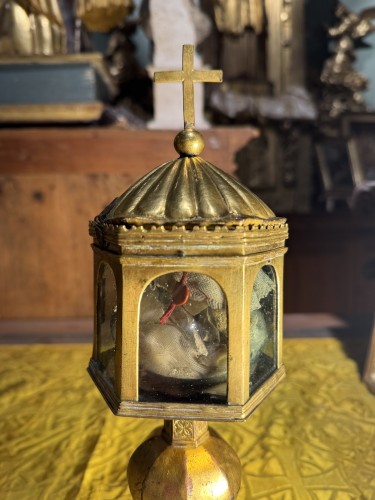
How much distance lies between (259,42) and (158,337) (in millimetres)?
4204

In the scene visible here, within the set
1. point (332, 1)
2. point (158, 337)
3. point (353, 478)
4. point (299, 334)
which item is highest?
point (332, 1)

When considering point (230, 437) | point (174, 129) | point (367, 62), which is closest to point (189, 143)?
point (230, 437)

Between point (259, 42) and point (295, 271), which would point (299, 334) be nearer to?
point (295, 271)

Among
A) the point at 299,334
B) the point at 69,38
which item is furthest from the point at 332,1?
the point at 299,334

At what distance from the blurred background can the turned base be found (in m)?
1.52

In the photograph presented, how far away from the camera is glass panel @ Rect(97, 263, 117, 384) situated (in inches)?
41.6

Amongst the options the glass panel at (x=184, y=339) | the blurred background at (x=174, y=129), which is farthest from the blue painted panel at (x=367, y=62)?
the glass panel at (x=184, y=339)

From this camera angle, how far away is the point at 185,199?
925mm

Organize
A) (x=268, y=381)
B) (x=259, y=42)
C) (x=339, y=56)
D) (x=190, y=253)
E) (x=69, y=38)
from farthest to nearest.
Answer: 1. (x=259, y=42)
2. (x=339, y=56)
3. (x=69, y=38)
4. (x=268, y=381)
5. (x=190, y=253)

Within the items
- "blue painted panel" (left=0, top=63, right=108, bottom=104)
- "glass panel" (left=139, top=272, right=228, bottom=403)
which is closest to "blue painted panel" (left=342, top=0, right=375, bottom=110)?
"blue painted panel" (left=0, top=63, right=108, bottom=104)

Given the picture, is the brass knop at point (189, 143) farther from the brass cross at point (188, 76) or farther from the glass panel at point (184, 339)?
the glass panel at point (184, 339)

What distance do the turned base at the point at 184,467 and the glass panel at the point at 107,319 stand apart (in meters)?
0.23

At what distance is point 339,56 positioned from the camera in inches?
162

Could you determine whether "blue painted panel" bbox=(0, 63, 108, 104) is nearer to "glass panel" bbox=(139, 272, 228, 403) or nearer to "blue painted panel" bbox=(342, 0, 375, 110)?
"glass panel" bbox=(139, 272, 228, 403)
